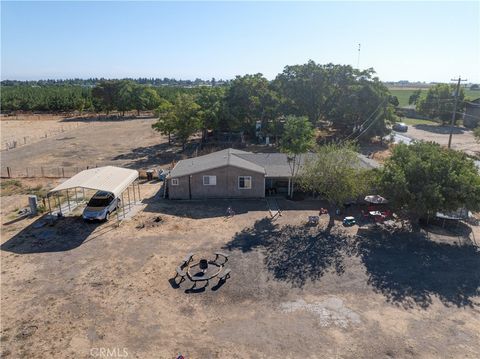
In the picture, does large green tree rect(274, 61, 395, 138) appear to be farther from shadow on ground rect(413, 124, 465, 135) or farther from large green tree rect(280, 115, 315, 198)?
large green tree rect(280, 115, 315, 198)

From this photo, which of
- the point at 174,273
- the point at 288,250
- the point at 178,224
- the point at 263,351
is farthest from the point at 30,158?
the point at 263,351

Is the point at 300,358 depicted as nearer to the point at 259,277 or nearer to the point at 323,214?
the point at 259,277

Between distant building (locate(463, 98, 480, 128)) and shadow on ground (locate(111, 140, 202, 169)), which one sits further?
distant building (locate(463, 98, 480, 128))

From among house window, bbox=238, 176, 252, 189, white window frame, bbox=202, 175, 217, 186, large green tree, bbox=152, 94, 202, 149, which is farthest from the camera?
large green tree, bbox=152, 94, 202, 149

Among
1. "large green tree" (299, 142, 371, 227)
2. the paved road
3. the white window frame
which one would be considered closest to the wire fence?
the paved road

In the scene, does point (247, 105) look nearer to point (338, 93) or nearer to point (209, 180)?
point (338, 93)
